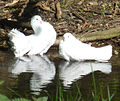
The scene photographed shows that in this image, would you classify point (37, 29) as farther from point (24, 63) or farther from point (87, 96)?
point (87, 96)

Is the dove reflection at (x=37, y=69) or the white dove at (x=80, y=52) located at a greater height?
the white dove at (x=80, y=52)

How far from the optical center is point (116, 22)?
11219 millimetres

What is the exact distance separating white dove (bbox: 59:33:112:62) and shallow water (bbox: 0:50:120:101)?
0.13m

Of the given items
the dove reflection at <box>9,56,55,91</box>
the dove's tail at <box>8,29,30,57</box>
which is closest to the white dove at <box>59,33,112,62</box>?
the dove reflection at <box>9,56,55,91</box>

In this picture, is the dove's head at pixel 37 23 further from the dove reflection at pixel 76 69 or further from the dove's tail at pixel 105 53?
the dove's tail at pixel 105 53

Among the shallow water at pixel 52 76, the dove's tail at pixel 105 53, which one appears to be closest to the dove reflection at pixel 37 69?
the shallow water at pixel 52 76

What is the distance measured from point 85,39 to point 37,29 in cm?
137

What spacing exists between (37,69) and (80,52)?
120 cm

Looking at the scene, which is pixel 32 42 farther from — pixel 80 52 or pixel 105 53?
pixel 105 53

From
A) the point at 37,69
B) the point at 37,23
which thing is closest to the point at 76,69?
the point at 37,69

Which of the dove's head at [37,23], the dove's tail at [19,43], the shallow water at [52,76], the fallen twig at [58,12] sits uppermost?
the fallen twig at [58,12]

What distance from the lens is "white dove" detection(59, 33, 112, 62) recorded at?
25.7ft

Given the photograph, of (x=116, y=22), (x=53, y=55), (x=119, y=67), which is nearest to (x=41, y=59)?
(x=53, y=55)

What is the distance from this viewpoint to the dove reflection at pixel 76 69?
624 centimetres
